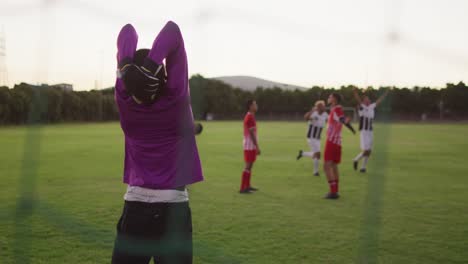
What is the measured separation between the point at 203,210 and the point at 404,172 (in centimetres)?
684

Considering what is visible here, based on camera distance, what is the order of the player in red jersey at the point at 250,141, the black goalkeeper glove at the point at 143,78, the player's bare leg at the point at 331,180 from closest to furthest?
the black goalkeeper glove at the point at 143,78
the player's bare leg at the point at 331,180
the player in red jersey at the point at 250,141

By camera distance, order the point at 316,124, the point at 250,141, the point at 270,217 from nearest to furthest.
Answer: the point at 270,217 < the point at 250,141 < the point at 316,124

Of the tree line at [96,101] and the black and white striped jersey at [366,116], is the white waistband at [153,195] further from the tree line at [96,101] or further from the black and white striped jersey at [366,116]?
the black and white striped jersey at [366,116]

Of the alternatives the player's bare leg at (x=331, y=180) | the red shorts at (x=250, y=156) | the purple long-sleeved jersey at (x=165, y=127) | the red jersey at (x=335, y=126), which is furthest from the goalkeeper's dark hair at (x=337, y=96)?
the purple long-sleeved jersey at (x=165, y=127)

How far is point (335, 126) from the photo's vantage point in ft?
23.7

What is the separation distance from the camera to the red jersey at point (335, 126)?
281 inches

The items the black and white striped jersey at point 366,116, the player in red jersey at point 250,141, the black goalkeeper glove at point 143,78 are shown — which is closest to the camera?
the black goalkeeper glove at point 143,78

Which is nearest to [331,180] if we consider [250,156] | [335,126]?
[335,126]

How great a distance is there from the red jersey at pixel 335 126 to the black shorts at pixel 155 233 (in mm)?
5435

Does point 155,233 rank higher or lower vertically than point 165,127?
lower

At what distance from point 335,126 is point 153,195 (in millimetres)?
5611

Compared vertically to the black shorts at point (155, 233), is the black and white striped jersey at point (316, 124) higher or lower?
higher

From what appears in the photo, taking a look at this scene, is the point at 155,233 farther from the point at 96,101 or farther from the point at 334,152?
the point at 96,101

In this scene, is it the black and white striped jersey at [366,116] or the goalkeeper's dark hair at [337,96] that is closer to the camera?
the goalkeeper's dark hair at [337,96]
